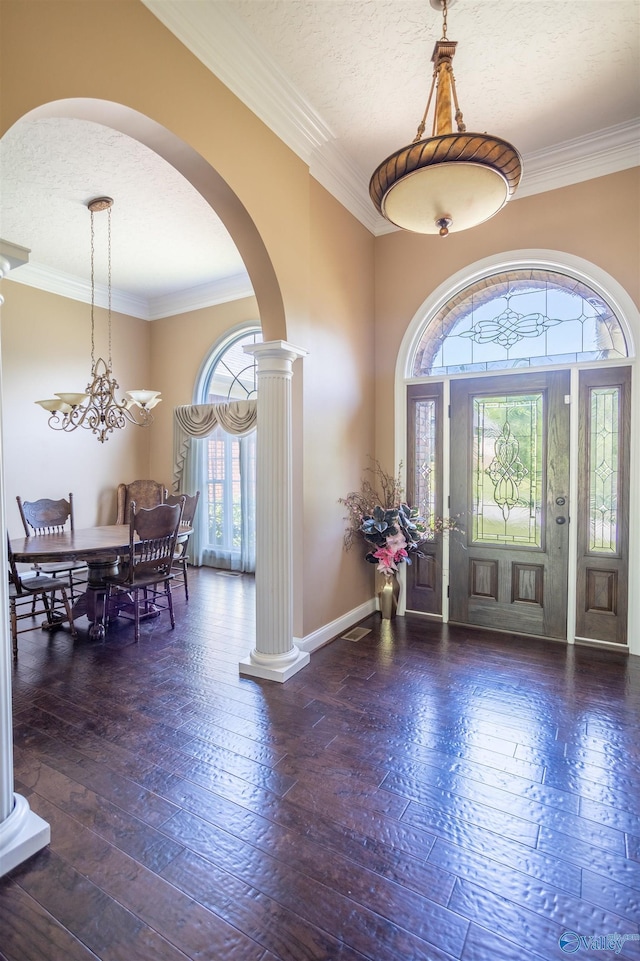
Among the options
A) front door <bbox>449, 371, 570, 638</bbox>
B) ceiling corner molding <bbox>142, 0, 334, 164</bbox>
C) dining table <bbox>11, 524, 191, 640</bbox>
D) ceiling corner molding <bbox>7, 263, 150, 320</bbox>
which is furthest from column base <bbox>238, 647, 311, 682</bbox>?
ceiling corner molding <bbox>7, 263, 150, 320</bbox>

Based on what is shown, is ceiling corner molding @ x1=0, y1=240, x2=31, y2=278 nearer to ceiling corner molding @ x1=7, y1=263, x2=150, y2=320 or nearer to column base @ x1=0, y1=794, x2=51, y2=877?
column base @ x1=0, y1=794, x2=51, y2=877

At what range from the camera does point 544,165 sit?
3748 mm

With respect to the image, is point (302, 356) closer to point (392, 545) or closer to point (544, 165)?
point (392, 545)

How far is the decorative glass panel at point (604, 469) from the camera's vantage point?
143 inches

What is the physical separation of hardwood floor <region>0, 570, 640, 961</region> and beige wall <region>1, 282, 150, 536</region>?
9.52 feet

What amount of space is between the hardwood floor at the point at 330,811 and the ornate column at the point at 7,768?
0.06 meters

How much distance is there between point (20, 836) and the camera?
1.74m

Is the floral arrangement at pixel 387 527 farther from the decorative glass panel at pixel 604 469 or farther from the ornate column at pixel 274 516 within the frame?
the decorative glass panel at pixel 604 469

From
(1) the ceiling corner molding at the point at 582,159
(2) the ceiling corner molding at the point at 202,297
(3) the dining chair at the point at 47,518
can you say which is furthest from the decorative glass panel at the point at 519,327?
(3) the dining chair at the point at 47,518

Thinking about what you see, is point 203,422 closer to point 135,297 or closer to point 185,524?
point 185,524

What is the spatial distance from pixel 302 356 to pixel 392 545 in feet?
5.79

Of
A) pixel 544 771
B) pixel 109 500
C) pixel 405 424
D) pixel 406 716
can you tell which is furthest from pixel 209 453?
pixel 544 771

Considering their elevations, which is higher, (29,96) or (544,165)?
(544,165)

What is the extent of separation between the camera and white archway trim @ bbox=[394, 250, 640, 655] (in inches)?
139
